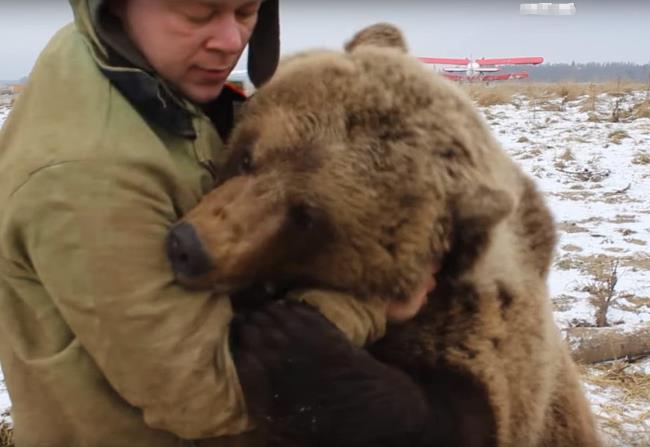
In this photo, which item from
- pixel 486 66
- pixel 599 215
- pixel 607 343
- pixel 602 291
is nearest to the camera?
pixel 607 343

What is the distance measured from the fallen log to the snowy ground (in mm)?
→ 58

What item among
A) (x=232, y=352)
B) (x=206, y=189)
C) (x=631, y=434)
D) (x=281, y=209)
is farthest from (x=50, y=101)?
(x=631, y=434)

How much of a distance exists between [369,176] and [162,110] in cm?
46

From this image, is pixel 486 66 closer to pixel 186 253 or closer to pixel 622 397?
pixel 622 397

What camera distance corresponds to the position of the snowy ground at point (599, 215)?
4.04 metres

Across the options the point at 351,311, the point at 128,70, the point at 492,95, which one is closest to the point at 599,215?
the point at 351,311

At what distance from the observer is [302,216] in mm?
1743

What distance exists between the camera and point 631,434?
3.73m

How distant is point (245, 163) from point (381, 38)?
0.63 m

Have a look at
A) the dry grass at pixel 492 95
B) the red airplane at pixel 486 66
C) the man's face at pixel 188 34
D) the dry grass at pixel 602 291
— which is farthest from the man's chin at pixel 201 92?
the red airplane at pixel 486 66

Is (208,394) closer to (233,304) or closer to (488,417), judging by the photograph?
(233,304)

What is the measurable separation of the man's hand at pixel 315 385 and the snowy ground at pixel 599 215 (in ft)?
7.46

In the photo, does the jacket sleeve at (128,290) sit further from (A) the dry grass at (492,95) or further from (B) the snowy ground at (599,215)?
(A) the dry grass at (492,95)

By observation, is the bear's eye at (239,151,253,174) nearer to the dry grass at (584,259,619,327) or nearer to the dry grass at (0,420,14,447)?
the dry grass at (0,420,14,447)
